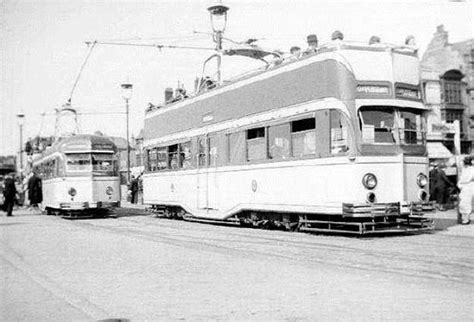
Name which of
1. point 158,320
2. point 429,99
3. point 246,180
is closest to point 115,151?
point 246,180

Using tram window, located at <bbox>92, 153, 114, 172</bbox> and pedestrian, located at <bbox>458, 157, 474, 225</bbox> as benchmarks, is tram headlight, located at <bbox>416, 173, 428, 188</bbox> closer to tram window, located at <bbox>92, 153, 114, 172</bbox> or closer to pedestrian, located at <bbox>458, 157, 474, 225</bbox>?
pedestrian, located at <bbox>458, 157, 474, 225</bbox>

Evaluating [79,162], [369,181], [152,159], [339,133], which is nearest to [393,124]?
[339,133]

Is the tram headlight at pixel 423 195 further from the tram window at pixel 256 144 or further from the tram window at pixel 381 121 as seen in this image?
the tram window at pixel 256 144

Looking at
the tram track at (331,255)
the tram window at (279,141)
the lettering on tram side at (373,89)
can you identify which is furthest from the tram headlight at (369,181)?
the tram window at (279,141)

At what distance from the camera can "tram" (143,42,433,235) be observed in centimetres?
1222

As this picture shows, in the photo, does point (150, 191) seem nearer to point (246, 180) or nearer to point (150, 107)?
point (150, 107)

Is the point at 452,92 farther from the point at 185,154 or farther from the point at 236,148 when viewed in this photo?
the point at 236,148

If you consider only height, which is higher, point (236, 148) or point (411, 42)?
point (411, 42)

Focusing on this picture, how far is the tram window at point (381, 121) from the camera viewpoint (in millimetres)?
12398

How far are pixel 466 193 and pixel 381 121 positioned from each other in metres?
4.28

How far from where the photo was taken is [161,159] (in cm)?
2147

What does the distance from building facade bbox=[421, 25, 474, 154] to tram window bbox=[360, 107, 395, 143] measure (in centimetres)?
3129

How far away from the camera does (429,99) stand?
→ 45.0m

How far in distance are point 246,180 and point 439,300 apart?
9541 mm
